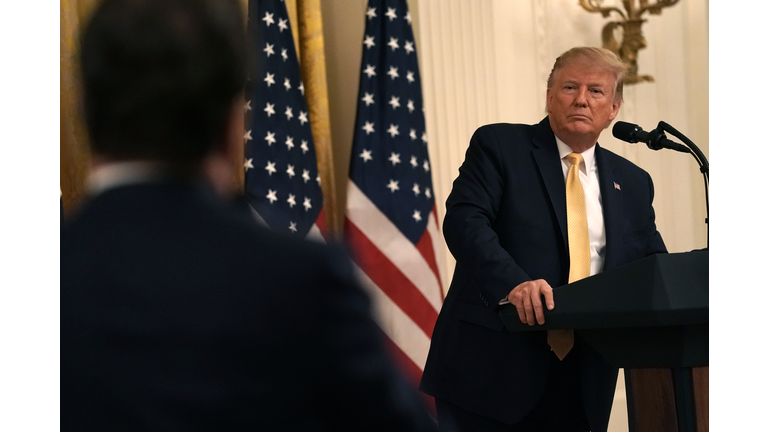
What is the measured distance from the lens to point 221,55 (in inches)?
31.2

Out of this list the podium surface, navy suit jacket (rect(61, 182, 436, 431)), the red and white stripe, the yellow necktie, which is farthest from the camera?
the red and white stripe

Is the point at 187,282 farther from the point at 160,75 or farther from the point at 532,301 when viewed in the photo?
the point at 532,301

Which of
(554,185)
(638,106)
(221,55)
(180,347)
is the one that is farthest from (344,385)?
(638,106)

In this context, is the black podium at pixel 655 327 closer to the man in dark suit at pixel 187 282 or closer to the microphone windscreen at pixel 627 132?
the microphone windscreen at pixel 627 132

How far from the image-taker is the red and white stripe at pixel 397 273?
3.97 m

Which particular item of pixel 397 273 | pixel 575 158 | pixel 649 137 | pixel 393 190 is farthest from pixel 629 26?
pixel 649 137

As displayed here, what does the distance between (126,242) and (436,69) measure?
156 inches

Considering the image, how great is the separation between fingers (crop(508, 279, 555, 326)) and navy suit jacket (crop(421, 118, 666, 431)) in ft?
1.04

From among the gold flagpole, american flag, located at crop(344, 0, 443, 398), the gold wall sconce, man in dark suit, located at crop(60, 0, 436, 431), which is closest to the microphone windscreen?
man in dark suit, located at crop(60, 0, 436, 431)

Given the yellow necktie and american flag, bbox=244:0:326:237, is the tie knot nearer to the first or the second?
the yellow necktie

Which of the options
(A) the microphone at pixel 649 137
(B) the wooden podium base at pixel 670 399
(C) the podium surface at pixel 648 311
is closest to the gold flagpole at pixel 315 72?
(A) the microphone at pixel 649 137

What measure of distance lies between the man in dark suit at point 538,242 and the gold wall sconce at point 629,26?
2.52m

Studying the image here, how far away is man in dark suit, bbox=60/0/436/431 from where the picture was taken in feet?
2.53
